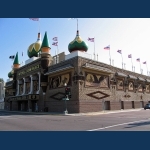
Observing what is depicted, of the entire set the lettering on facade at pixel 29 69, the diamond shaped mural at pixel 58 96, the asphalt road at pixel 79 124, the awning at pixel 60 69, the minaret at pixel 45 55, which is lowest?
the asphalt road at pixel 79 124

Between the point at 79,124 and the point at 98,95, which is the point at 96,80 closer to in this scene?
the point at 98,95

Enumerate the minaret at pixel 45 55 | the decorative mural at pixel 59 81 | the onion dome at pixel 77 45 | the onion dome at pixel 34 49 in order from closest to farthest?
the decorative mural at pixel 59 81 → the onion dome at pixel 77 45 → the minaret at pixel 45 55 → the onion dome at pixel 34 49

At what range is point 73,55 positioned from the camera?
34188 mm

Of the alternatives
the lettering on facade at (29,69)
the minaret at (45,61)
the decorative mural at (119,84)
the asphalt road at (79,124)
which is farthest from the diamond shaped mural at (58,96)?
the asphalt road at (79,124)

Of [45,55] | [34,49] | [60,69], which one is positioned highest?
[34,49]

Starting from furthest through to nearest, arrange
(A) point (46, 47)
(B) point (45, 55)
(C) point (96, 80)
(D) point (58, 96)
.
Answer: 1. (A) point (46, 47)
2. (B) point (45, 55)
3. (D) point (58, 96)
4. (C) point (96, 80)

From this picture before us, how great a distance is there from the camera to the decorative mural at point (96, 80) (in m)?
33.3

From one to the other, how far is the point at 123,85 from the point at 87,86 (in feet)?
45.8

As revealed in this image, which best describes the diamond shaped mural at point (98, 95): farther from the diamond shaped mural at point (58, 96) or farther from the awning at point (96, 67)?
the diamond shaped mural at point (58, 96)

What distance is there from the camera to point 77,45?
1420 inches

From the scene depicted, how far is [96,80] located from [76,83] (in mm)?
5092

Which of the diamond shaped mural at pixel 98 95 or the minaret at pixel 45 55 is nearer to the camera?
the diamond shaped mural at pixel 98 95

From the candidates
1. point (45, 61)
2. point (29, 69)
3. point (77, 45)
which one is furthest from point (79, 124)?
point (29, 69)

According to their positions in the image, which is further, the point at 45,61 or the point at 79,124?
the point at 45,61
